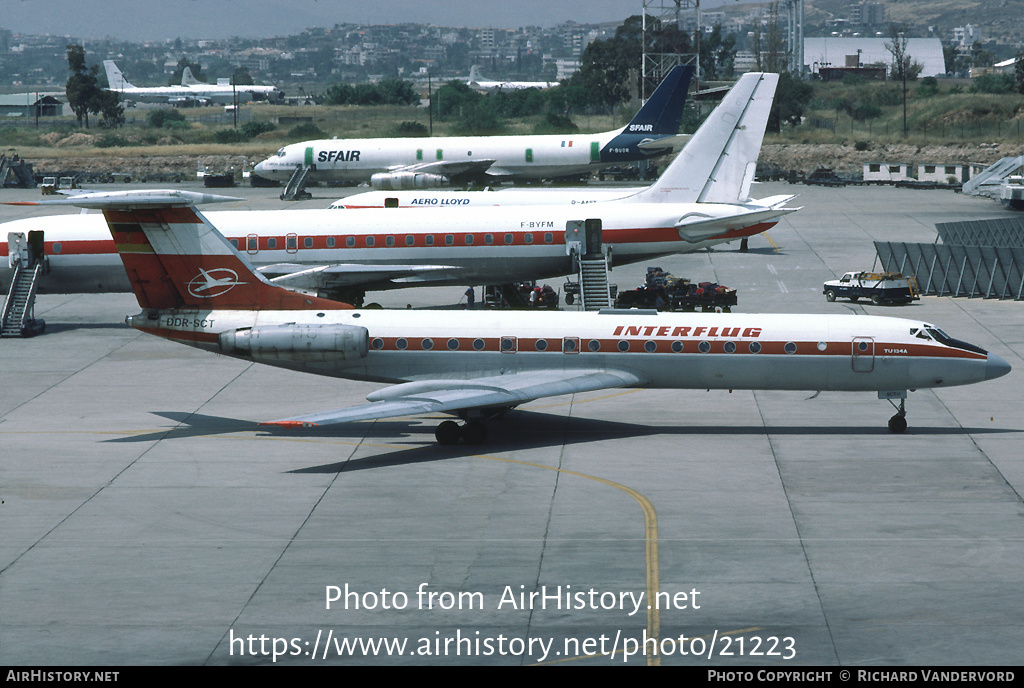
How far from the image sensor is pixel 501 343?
3048cm

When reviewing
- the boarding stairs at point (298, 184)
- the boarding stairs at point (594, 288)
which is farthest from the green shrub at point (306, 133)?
the boarding stairs at point (594, 288)

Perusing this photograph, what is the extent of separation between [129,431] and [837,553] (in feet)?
63.0

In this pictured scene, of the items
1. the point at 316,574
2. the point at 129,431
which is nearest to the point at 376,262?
the point at 129,431

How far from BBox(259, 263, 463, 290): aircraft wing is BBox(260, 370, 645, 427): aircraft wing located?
1714 centimetres

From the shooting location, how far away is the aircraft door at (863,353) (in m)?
29.7

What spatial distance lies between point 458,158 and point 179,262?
69.1m

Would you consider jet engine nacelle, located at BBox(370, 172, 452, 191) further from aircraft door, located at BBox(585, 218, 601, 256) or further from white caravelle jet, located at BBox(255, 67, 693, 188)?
aircraft door, located at BBox(585, 218, 601, 256)

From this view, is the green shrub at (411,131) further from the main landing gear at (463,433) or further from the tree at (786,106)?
the main landing gear at (463,433)

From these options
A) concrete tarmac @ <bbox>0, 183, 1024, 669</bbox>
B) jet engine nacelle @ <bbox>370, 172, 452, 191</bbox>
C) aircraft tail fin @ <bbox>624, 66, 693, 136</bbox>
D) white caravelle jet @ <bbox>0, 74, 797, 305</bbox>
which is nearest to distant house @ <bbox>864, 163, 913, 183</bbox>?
aircraft tail fin @ <bbox>624, 66, 693, 136</bbox>

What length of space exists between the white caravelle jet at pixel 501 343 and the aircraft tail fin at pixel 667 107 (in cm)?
5931

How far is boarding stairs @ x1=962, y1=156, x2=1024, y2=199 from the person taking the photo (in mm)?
96125

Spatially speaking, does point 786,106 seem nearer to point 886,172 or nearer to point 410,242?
point 886,172

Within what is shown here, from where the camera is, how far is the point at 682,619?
18.3 m

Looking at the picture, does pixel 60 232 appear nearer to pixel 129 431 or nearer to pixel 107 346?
pixel 107 346
